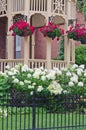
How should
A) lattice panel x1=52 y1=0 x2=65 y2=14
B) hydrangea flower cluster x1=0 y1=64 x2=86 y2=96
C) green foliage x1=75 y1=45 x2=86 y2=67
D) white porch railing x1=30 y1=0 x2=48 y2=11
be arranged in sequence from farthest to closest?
1. green foliage x1=75 y1=45 x2=86 y2=67
2. lattice panel x1=52 y1=0 x2=65 y2=14
3. white porch railing x1=30 y1=0 x2=48 y2=11
4. hydrangea flower cluster x1=0 y1=64 x2=86 y2=96

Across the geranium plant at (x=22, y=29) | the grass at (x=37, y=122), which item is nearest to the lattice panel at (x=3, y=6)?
the geranium plant at (x=22, y=29)

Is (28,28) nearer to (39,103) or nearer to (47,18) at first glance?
(47,18)

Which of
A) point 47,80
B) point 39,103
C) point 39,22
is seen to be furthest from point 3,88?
point 39,22

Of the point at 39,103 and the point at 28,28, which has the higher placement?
the point at 28,28

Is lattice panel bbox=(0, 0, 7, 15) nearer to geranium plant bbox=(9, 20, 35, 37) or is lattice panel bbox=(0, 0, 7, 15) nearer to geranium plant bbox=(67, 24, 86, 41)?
geranium plant bbox=(9, 20, 35, 37)

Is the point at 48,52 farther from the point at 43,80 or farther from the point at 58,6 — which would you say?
the point at 43,80

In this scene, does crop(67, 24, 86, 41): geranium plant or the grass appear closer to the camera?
the grass

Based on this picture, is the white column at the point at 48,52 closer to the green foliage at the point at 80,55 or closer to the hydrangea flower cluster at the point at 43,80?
the green foliage at the point at 80,55

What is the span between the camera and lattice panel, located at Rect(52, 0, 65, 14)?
21172 millimetres

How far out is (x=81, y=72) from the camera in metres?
15.6

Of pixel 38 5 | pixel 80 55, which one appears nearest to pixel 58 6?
pixel 38 5

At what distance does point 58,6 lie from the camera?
21250mm

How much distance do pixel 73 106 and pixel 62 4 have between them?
31.4ft

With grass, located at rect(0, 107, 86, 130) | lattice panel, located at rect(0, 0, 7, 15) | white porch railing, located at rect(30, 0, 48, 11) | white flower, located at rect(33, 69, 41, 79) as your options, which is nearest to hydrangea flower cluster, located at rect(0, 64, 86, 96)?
white flower, located at rect(33, 69, 41, 79)
